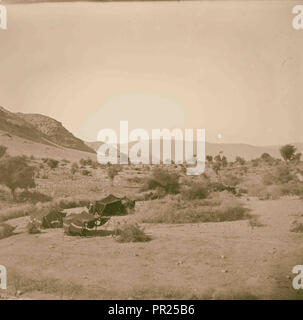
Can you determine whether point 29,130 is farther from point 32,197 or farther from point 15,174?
point 32,197

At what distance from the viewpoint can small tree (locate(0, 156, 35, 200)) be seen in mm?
11835

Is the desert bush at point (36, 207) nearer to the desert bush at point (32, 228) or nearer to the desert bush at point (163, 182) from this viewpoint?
the desert bush at point (32, 228)

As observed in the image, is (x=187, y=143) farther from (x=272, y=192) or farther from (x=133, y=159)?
(x=133, y=159)

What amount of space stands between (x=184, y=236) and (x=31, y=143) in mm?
19510

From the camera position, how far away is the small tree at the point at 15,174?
38.8 feet

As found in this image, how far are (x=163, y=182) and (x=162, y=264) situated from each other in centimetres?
577

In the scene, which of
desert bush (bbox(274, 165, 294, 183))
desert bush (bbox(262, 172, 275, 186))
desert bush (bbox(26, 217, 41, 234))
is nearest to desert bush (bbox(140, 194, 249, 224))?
desert bush (bbox(26, 217, 41, 234))

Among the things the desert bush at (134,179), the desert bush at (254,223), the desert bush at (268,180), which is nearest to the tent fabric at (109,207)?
the desert bush at (254,223)

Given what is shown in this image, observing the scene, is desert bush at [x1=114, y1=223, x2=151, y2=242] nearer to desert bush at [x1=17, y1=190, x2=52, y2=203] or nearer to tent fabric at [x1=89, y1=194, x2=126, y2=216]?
tent fabric at [x1=89, y1=194, x2=126, y2=216]

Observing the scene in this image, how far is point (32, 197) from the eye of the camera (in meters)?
11.7

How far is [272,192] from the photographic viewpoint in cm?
1221

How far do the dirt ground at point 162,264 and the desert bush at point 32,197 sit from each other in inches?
119

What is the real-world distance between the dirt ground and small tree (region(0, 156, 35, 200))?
11.6 feet

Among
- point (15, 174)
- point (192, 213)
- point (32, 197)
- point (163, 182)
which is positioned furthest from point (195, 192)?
point (15, 174)
